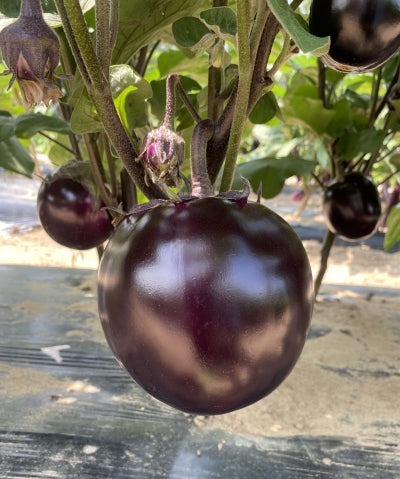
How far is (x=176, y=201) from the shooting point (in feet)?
0.88

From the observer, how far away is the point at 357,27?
0.29 meters

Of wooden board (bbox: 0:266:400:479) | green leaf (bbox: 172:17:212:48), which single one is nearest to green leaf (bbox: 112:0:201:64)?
green leaf (bbox: 172:17:212:48)

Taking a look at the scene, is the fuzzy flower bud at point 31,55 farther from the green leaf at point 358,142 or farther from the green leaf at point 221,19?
the green leaf at point 358,142

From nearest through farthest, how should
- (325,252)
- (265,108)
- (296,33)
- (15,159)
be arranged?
(296,33)
(265,108)
(15,159)
(325,252)

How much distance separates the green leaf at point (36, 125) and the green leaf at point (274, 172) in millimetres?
253

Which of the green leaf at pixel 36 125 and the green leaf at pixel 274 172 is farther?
the green leaf at pixel 274 172

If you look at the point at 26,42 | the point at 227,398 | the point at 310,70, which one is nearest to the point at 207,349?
the point at 227,398

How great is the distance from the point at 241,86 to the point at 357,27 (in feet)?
0.24

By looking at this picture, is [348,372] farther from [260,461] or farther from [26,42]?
[26,42]

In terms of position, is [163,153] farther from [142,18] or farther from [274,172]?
[274,172]

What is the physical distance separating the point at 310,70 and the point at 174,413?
73 centimetres

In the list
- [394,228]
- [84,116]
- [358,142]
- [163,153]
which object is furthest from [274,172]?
[163,153]

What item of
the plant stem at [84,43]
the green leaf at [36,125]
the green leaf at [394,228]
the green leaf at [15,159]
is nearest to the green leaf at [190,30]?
the plant stem at [84,43]

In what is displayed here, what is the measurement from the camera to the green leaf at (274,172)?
0.76 m
